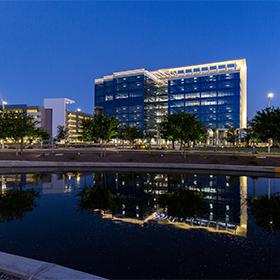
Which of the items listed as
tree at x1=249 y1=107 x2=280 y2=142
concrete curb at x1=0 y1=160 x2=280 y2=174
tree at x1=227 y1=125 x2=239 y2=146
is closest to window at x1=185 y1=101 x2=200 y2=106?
tree at x1=227 y1=125 x2=239 y2=146

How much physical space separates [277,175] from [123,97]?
11146cm

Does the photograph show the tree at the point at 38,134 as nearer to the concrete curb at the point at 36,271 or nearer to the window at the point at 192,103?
the concrete curb at the point at 36,271

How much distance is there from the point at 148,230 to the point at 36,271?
15.1ft

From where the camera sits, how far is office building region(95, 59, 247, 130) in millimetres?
106875

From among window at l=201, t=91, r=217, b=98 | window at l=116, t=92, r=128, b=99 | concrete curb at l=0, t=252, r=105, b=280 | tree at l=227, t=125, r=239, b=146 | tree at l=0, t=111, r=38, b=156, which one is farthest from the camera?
window at l=116, t=92, r=128, b=99

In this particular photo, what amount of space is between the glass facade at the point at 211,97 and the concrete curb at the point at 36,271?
103 m

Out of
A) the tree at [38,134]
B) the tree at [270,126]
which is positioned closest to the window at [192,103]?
the tree at [38,134]

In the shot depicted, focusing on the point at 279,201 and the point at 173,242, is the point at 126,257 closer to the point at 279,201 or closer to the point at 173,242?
the point at 173,242

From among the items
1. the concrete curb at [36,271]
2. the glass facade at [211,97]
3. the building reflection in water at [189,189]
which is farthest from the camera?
the glass facade at [211,97]

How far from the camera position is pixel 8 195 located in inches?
553

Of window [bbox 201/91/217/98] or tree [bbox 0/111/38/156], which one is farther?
window [bbox 201/91/217/98]

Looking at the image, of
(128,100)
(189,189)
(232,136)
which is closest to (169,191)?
(189,189)

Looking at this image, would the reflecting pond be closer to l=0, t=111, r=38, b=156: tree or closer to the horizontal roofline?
l=0, t=111, r=38, b=156: tree

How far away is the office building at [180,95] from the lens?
10688 centimetres
